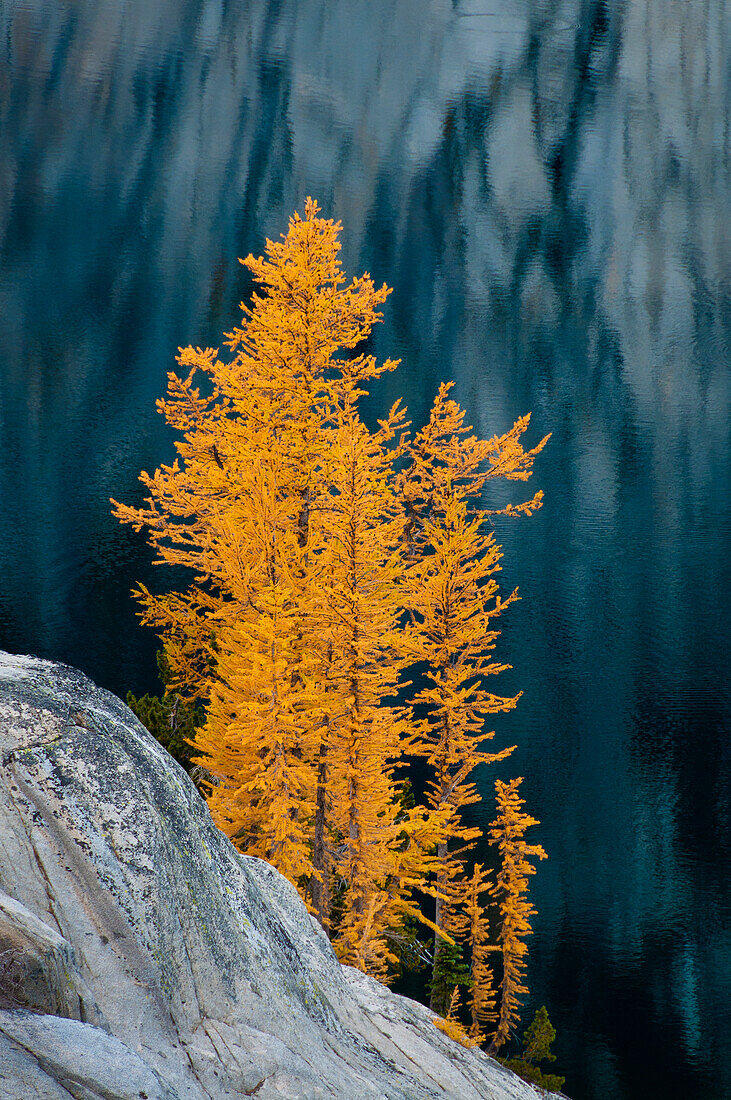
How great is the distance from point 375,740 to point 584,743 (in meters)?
16.6

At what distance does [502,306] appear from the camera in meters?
34.7

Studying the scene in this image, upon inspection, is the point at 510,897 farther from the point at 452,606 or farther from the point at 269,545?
the point at 269,545

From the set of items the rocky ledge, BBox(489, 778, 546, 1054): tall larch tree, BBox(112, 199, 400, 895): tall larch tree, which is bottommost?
BBox(489, 778, 546, 1054): tall larch tree

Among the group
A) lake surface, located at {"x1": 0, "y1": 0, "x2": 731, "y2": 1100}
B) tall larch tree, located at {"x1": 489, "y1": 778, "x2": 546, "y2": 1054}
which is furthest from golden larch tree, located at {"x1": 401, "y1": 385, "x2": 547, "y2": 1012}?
lake surface, located at {"x1": 0, "y1": 0, "x2": 731, "y2": 1100}

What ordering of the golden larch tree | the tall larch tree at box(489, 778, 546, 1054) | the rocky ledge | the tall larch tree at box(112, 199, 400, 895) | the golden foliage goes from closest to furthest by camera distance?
the rocky ledge
the tall larch tree at box(112, 199, 400, 895)
the golden foliage
the golden larch tree
the tall larch tree at box(489, 778, 546, 1054)

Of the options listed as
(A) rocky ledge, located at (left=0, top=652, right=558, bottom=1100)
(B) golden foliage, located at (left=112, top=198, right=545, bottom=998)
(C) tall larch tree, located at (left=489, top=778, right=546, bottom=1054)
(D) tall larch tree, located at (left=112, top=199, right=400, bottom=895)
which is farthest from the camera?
(C) tall larch tree, located at (left=489, top=778, right=546, bottom=1054)

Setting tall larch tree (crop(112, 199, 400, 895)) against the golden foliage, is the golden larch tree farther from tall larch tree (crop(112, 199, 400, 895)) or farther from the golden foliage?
tall larch tree (crop(112, 199, 400, 895))

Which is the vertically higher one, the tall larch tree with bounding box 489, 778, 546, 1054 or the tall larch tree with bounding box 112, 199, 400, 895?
the tall larch tree with bounding box 112, 199, 400, 895

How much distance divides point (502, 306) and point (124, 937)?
3335 centimetres

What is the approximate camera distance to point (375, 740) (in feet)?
40.2

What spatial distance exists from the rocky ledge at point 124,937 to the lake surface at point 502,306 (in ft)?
66.5

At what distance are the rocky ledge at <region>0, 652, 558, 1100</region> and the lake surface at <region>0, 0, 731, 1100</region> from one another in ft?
66.5

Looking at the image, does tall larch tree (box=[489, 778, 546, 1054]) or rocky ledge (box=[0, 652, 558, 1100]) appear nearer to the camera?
rocky ledge (box=[0, 652, 558, 1100])

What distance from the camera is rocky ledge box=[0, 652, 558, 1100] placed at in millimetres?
4336
